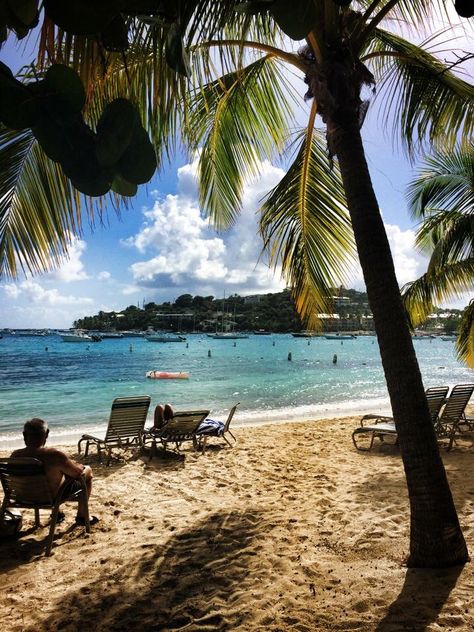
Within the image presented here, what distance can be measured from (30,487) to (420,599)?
122 inches

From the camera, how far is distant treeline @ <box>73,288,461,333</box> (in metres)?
6.58

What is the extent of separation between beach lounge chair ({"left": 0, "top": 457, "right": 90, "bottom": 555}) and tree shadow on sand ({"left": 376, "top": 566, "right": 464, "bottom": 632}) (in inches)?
107

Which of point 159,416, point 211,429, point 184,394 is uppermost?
point 159,416

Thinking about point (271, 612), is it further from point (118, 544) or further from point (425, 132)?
point (425, 132)

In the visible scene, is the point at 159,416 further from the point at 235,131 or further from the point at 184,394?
the point at 184,394

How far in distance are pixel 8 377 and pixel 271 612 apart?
121 ft

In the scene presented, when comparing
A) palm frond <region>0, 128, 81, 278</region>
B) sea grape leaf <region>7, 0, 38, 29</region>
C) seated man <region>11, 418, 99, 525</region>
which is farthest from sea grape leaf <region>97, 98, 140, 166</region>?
seated man <region>11, 418, 99, 525</region>

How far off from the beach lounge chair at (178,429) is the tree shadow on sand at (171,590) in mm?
3494

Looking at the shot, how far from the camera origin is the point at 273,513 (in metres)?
4.96

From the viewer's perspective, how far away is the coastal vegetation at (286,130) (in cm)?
134

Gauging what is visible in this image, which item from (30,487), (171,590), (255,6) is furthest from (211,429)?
(255,6)

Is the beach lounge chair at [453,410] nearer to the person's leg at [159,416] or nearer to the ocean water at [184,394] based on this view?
the person's leg at [159,416]

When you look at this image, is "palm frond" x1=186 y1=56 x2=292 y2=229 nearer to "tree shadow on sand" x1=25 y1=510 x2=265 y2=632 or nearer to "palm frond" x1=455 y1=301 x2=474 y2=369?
"tree shadow on sand" x1=25 y1=510 x2=265 y2=632

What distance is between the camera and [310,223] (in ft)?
19.9
